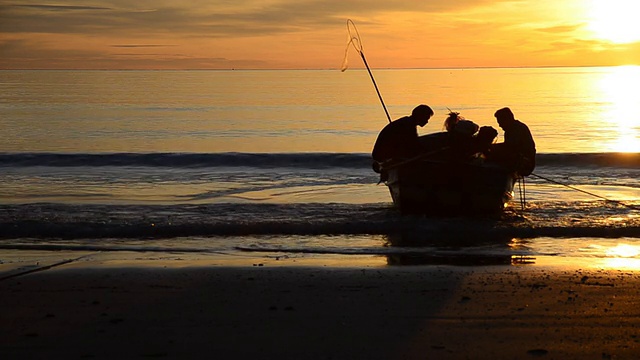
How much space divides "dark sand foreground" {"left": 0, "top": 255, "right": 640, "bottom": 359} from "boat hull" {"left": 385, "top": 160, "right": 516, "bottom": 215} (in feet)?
13.1

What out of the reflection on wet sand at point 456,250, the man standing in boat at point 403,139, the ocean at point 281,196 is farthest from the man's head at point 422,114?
the reflection on wet sand at point 456,250

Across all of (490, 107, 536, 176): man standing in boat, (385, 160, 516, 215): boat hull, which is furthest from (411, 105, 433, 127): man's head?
(490, 107, 536, 176): man standing in boat

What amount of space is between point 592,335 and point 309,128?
3131cm

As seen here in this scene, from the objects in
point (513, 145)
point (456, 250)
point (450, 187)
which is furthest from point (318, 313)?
point (513, 145)

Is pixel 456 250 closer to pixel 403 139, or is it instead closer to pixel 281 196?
pixel 403 139

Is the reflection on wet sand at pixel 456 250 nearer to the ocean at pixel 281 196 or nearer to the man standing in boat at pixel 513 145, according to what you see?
the ocean at pixel 281 196

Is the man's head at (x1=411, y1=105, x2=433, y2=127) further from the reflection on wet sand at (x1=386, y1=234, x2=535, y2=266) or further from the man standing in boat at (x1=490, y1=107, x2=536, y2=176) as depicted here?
the reflection on wet sand at (x1=386, y1=234, x2=535, y2=266)

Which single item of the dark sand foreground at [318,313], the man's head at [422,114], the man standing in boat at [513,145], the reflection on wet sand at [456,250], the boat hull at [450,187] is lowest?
the reflection on wet sand at [456,250]

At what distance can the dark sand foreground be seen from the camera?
5.38 m

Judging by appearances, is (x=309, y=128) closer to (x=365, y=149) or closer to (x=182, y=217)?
(x=365, y=149)

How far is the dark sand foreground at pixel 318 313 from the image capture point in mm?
5383

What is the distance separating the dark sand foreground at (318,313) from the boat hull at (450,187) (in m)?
3.99

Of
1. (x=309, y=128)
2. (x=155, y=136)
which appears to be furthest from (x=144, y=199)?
(x=309, y=128)

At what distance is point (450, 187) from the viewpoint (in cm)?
1251
